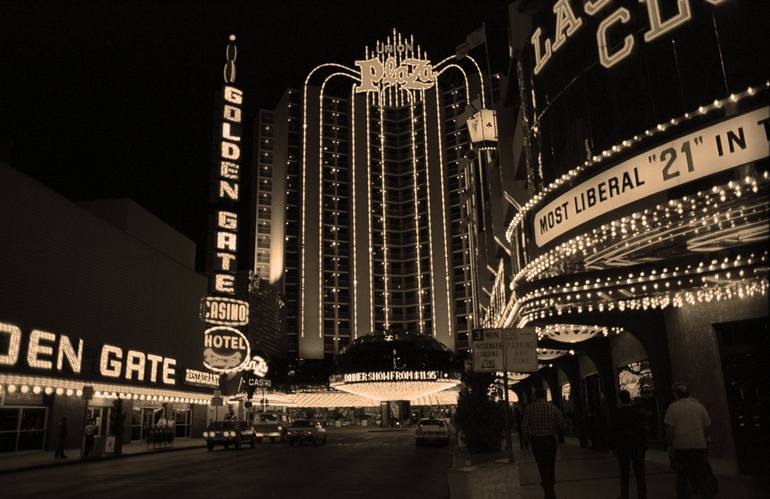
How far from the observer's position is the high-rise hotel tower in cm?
11981

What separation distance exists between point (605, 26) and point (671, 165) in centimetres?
481

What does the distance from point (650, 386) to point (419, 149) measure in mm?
112347

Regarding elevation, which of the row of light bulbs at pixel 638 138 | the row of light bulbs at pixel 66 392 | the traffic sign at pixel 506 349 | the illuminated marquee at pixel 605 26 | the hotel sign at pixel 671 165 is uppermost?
the illuminated marquee at pixel 605 26

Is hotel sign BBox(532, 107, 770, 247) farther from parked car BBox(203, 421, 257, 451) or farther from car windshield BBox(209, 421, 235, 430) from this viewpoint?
car windshield BBox(209, 421, 235, 430)

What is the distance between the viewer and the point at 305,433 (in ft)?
121

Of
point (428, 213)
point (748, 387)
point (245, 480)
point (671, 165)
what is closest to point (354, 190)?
point (428, 213)

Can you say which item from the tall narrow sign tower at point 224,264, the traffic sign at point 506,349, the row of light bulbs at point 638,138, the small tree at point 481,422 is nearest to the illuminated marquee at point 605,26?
the row of light bulbs at point 638,138

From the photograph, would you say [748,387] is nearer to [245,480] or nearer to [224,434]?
[245,480]

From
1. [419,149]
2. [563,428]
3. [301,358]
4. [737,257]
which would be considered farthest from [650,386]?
[419,149]

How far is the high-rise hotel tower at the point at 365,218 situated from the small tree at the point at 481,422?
4073 inches

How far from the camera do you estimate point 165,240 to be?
49.9 meters

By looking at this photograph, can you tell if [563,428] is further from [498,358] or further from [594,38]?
[594,38]

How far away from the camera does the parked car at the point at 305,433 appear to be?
36.9 m

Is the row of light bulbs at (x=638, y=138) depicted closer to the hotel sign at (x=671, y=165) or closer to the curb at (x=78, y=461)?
the hotel sign at (x=671, y=165)
